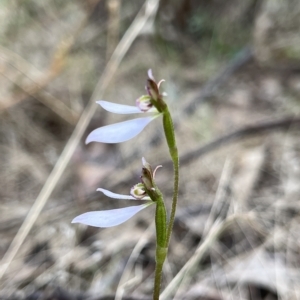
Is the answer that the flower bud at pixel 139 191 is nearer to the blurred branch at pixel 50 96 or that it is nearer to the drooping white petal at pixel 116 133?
the drooping white petal at pixel 116 133

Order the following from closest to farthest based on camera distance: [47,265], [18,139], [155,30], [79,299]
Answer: [79,299] → [47,265] → [18,139] → [155,30]

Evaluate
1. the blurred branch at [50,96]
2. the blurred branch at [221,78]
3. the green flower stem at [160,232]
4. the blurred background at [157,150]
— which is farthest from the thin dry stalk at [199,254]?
the blurred branch at [50,96]

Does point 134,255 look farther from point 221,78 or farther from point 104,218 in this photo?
point 221,78

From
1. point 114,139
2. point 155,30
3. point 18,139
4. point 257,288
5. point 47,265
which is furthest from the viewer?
point 155,30

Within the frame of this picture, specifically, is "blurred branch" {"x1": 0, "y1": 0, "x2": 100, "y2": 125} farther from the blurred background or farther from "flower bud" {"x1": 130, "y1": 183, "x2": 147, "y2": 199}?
"flower bud" {"x1": 130, "y1": 183, "x2": 147, "y2": 199}

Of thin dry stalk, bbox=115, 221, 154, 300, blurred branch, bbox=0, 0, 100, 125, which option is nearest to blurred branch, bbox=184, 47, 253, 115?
blurred branch, bbox=0, 0, 100, 125

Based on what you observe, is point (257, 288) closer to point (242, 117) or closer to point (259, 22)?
point (242, 117)

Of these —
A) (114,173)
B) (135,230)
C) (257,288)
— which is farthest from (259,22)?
(257,288)

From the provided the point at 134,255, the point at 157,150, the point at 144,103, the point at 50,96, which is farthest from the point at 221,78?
the point at 144,103
